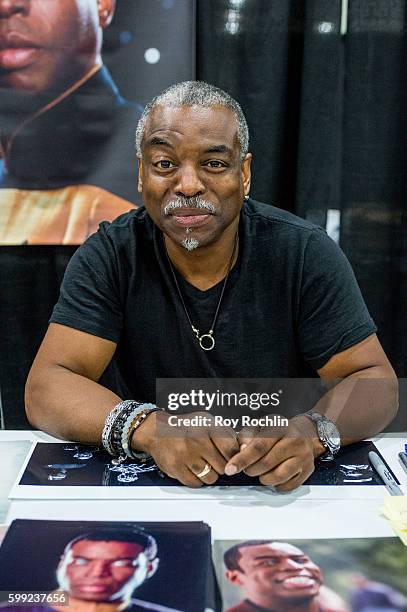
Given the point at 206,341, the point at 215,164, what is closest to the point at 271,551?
the point at 206,341

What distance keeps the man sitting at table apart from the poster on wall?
0.62 metres

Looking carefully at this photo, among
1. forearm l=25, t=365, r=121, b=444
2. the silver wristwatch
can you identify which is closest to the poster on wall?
forearm l=25, t=365, r=121, b=444

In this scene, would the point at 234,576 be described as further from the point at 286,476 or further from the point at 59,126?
the point at 59,126

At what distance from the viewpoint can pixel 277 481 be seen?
1.00 meters

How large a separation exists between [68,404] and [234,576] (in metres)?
0.51

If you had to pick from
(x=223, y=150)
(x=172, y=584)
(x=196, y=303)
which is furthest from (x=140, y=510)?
(x=223, y=150)

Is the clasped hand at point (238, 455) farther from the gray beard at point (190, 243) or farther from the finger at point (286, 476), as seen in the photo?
the gray beard at point (190, 243)

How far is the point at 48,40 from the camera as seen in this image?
1999 millimetres

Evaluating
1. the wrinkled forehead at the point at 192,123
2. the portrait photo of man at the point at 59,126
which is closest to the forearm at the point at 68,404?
the wrinkled forehead at the point at 192,123

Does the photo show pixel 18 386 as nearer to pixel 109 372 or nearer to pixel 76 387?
pixel 109 372

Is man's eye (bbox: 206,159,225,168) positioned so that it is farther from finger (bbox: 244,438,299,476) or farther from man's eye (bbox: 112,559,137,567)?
man's eye (bbox: 112,559,137,567)

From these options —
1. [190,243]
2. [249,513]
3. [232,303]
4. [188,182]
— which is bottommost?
[249,513]

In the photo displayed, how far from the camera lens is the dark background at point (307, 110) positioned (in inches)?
78.6

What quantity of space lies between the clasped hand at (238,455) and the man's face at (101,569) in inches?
7.6
